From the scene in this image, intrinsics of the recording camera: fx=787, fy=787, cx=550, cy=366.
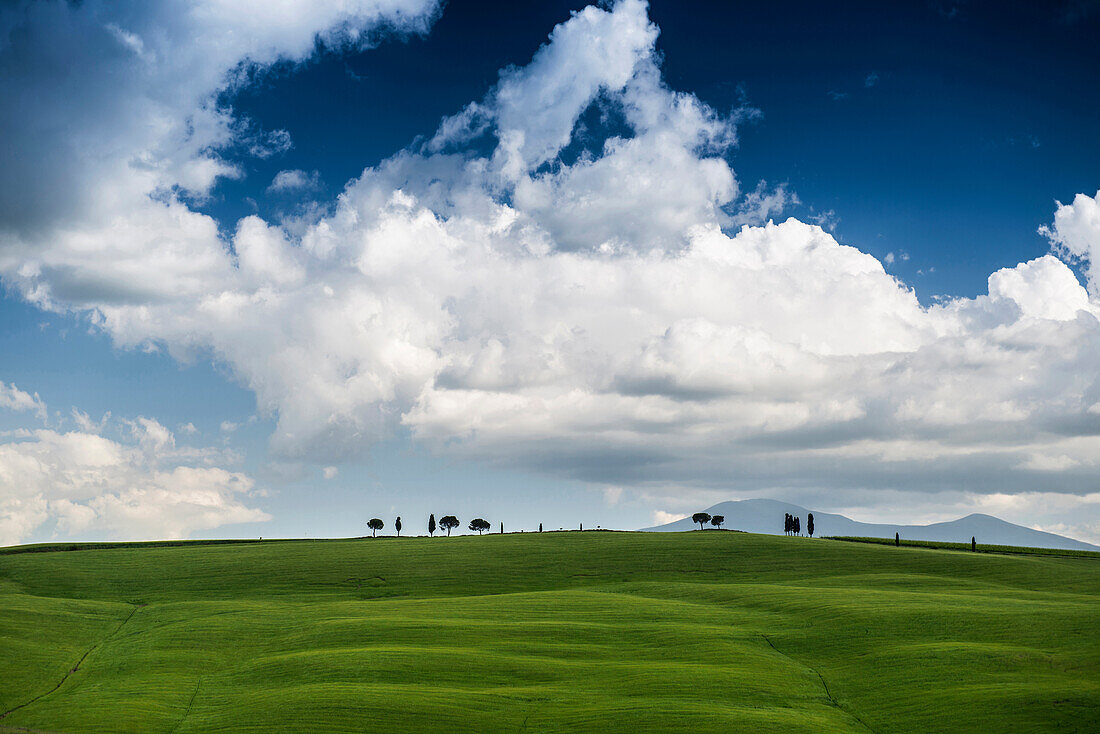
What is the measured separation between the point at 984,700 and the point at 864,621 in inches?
563

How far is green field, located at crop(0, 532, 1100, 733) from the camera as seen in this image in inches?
1446

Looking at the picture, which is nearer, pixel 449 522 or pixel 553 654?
pixel 553 654

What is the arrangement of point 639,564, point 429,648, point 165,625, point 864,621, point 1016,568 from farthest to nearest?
1. point 639,564
2. point 1016,568
3. point 165,625
4. point 864,621
5. point 429,648

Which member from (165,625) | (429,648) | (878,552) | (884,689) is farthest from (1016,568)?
(165,625)

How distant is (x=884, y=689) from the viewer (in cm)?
3975

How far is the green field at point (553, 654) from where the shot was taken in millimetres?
36719

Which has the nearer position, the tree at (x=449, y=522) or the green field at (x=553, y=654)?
the green field at (x=553, y=654)

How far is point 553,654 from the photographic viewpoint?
4581 centimetres

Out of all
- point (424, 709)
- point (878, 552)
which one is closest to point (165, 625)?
point (424, 709)

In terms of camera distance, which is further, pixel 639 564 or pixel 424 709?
pixel 639 564

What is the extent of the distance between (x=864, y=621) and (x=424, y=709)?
29.7 metres

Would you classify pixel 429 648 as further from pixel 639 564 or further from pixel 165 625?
pixel 639 564

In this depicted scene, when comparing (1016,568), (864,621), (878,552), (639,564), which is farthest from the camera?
(878,552)

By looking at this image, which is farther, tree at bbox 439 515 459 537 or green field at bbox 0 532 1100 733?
tree at bbox 439 515 459 537
